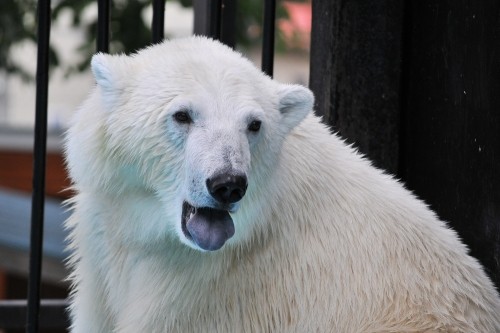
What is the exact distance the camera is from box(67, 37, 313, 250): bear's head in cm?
302

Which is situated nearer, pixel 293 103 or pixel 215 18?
pixel 293 103

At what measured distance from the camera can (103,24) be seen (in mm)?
3869

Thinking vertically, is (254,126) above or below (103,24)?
below

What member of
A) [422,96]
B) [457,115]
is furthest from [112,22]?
[457,115]

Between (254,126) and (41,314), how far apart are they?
75.6 inches

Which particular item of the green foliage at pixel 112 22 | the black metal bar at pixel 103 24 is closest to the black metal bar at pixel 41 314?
the black metal bar at pixel 103 24

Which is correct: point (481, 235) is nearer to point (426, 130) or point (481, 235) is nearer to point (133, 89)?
point (426, 130)

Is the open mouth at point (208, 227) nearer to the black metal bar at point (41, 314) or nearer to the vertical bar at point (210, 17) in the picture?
the vertical bar at point (210, 17)

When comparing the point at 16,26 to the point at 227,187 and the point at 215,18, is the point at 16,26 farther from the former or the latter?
the point at 227,187

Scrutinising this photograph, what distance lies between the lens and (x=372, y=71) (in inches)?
160

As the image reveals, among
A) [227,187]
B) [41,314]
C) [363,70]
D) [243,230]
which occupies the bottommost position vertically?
[41,314]

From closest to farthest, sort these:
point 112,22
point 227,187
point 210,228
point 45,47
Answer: point 227,187 < point 210,228 < point 45,47 < point 112,22

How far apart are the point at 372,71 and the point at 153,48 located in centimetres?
104

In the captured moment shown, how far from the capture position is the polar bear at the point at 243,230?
10.6ft
